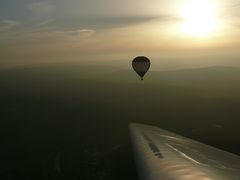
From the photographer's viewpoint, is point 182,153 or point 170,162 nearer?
point 170,162

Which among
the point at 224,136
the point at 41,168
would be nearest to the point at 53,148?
the point at 41,168

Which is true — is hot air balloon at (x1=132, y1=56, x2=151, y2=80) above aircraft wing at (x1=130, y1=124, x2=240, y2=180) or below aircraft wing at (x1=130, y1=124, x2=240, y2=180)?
above

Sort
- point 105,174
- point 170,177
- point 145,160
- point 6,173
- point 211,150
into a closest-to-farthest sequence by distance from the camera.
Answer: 1. point 170,177
2. point 145,160
3. point 211,150
4. point 105,174
5. point 6,173

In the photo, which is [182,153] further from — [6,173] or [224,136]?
[224,136]

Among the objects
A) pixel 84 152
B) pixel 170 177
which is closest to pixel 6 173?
pixel 84 152

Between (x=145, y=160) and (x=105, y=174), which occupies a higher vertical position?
(x=145, y=160)

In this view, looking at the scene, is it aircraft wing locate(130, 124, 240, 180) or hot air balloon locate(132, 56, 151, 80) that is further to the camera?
hot air balloon locate(132, 56, 151, 80)

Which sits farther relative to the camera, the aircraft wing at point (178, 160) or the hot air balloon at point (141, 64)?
the hot air balloon at point (141, 64)

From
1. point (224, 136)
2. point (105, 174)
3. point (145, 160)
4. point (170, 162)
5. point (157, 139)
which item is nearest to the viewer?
point (170, 162)
